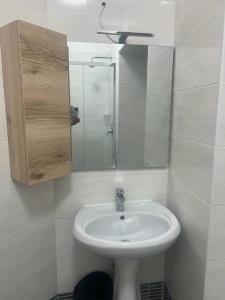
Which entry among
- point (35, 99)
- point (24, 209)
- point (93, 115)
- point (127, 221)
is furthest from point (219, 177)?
point (24, 209)

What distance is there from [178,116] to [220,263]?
2.60ft

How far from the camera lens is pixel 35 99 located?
1042 millimetres

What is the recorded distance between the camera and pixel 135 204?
1.47 m

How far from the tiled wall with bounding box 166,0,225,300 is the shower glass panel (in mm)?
405

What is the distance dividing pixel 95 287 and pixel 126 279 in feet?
1.14

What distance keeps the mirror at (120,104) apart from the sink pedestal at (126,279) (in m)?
0.56

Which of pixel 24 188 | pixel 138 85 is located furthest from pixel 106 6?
pixel 24 188

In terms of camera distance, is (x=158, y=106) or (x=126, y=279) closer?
(x=126, y=279)

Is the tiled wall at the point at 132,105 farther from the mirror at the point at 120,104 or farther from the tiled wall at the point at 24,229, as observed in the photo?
the tiled wall at the point at 24,229

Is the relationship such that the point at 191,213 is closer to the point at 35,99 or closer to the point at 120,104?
the point at 120,104

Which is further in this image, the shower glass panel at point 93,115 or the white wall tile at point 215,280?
the shower glass panel at point 93,115

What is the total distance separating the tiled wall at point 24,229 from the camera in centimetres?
113

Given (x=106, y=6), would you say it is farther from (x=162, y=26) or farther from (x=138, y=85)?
(x=138, y=85)

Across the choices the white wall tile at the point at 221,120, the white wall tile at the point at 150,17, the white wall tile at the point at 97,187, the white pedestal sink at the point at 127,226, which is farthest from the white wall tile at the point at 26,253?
the white wall tile at the point at 150,17
